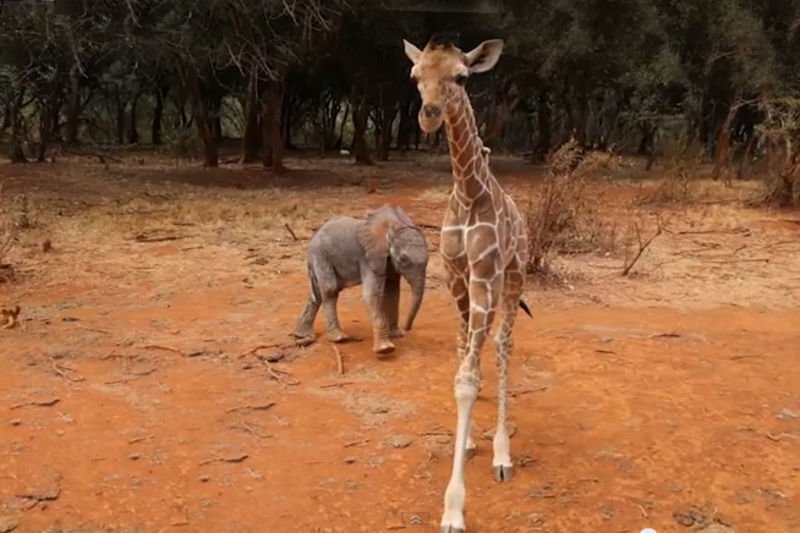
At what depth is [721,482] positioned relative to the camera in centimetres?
405

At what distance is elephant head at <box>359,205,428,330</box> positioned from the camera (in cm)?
606

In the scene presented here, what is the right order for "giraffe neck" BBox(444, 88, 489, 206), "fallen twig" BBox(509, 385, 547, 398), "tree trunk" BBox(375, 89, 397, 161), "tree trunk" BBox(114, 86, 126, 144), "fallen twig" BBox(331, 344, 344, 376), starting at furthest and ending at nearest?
"tree trunk" BBox(114, 86, 126, 144) < "tree trunk" BBox(375, 89, 397, 161) < "fallen twig" BBox(331, 344, 344, 376) < "fallen twig" BBox(509, 385, 547, 398) < "giraffe neck" BBox(444, 88, 489, 206)

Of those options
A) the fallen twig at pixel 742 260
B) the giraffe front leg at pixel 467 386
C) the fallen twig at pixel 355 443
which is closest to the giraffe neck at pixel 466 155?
the giraffe front leg at pixel 467 386

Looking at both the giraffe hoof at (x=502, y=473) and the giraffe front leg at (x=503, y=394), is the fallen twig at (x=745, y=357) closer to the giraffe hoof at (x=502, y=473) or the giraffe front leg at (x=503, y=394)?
the giraffe front leg at (x=503, y=394)

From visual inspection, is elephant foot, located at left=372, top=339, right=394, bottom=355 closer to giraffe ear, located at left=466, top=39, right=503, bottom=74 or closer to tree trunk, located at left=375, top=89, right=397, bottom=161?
giraffe ear, located at left=466, top=39, right=503, bottom=74

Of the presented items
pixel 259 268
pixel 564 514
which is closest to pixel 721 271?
pixel 259 268

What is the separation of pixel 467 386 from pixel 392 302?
2489mm

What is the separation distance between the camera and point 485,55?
12.8 ft

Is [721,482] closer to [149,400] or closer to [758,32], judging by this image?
[149,400]

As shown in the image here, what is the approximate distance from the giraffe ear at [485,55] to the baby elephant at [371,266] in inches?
91.4

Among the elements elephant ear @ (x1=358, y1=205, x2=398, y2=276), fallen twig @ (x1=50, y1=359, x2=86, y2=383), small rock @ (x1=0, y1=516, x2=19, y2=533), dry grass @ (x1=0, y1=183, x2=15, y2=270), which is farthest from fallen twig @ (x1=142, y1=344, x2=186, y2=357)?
dry grass @ (x1=0, y1=183, x2=15, y2=270)

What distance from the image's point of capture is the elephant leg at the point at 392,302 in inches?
243

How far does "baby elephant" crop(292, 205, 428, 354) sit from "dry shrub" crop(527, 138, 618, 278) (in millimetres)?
2238

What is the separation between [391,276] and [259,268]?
285 centimetres
